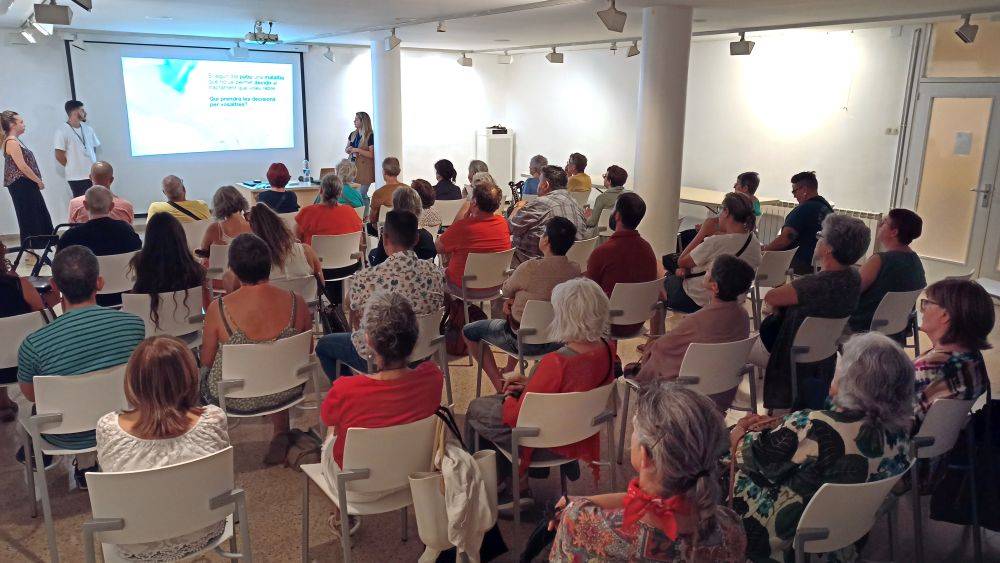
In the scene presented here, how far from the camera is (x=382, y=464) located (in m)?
2.43

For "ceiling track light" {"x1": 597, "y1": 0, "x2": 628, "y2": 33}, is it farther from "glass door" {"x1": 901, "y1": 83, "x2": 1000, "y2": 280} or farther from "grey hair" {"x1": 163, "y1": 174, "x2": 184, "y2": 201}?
"glass door" {"x1": 901, "y1": 83, "x2": 1000, "y2": 280}

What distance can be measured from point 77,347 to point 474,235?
2868 mm

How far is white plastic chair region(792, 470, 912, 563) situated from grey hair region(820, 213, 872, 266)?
75.1 inches

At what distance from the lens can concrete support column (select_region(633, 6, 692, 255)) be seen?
6829 millimetres

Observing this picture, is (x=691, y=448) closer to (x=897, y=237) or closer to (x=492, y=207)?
(x=897, y=237)

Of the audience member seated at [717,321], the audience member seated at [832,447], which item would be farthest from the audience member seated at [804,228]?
the audience member seated at [832,447]

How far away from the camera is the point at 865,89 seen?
8836 mm

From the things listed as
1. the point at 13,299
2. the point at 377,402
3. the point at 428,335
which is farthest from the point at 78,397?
the point at 428,335

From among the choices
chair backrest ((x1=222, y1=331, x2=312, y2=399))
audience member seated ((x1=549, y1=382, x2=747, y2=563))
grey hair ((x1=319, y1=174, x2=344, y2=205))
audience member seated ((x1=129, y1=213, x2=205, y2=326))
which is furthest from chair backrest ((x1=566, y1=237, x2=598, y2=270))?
audience member seated ((x1=549, y1=382, x2=747, y2=563))

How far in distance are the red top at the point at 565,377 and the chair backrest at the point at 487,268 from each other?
2195 mm

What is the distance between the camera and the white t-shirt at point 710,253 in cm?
482

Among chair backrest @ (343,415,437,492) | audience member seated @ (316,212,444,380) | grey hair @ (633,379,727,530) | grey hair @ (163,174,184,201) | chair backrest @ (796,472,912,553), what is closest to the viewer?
grey hair @ (633,379,727,530)

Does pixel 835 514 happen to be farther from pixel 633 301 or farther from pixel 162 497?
pixel 633 301

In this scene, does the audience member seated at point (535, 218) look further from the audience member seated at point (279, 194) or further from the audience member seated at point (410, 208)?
the audience member seated at point (279, 194)
